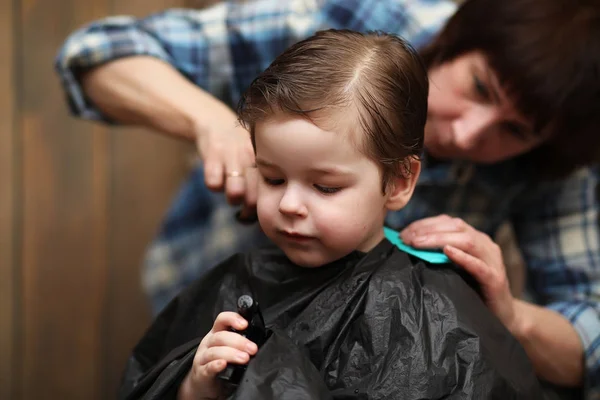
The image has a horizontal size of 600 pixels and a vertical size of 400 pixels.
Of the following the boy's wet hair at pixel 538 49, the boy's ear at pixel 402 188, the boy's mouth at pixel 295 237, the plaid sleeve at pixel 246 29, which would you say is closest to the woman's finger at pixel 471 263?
the boy's ear at pixel 402 188

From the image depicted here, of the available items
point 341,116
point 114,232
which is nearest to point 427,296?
point 341,116

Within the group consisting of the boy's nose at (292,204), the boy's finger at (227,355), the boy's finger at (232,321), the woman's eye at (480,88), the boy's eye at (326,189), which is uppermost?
the woman's eye at (480,88)

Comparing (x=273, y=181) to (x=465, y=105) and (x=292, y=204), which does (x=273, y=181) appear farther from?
(x=465, y=105)

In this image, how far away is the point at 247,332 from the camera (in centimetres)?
79

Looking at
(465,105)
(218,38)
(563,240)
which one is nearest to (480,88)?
(465,105)

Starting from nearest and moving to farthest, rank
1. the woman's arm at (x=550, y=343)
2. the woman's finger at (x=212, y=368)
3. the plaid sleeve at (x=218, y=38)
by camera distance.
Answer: the woman's finger at (x=212, y=368) → the woman's arm at (x=550, y=343) → the plaid sleeve at (x=218, y=38)

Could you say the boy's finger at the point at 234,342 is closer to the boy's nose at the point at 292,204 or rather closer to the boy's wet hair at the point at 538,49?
the boy's nose at the point at 292,204

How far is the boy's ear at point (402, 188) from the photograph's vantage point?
2.97 feet

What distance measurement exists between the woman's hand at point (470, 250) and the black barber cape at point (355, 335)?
3 centimetres

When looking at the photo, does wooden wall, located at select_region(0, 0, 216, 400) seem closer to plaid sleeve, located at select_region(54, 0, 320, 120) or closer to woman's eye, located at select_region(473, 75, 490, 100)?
plaid sleeve, located at select_region(54, 0, 320, 120)

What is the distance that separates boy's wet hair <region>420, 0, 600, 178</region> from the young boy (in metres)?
0.33

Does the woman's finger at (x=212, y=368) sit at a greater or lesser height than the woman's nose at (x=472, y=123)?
lesser

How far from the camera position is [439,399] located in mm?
812

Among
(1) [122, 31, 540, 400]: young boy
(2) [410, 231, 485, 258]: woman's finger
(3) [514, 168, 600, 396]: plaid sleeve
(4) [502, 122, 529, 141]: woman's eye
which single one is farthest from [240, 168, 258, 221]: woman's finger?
(3) [514, 168, 600, 396]: plaid sleeve
